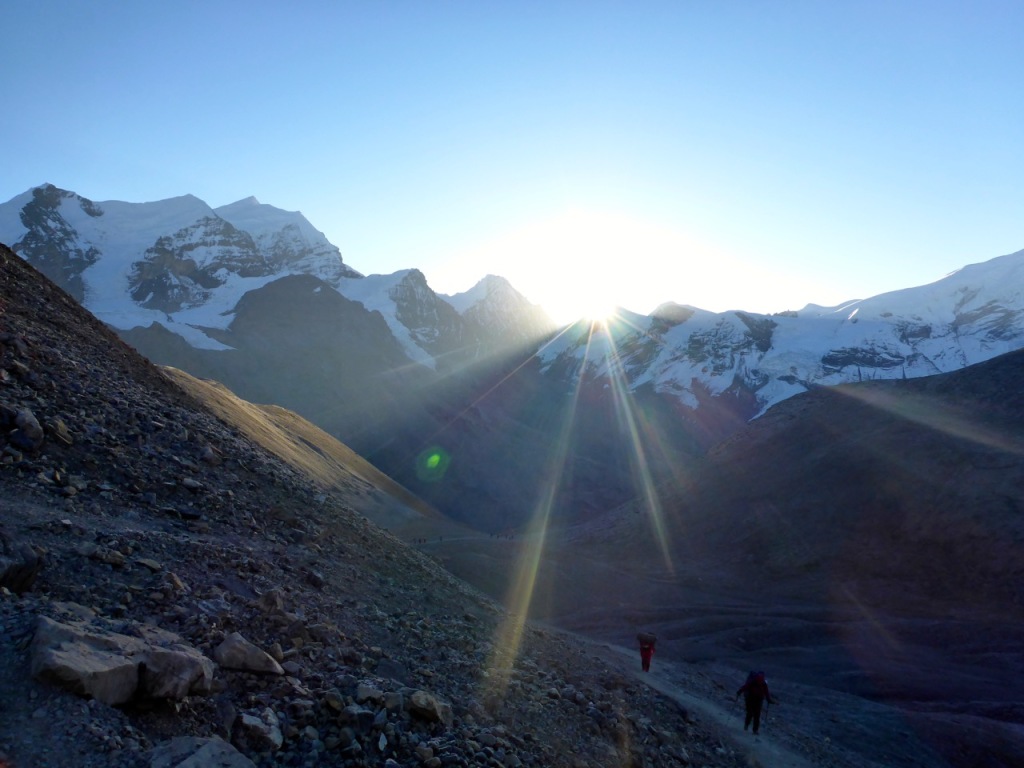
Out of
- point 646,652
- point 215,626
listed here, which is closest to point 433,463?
point 646,652

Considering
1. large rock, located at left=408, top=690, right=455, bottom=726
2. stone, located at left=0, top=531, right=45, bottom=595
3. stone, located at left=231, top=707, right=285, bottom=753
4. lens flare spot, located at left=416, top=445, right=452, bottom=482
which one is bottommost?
lens flare spot, located at left=416, top=445, right=452, bottom=482

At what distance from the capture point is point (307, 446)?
54.5 m

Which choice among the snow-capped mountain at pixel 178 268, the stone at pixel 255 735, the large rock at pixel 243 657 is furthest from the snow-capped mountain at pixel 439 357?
the stone at pixel 255 735

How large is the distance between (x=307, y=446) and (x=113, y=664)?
50029mm

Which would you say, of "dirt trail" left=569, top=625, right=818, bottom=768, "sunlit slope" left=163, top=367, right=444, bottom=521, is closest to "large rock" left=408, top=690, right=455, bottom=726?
"dirt trail" left=569, top=625, right=818, bottom=768

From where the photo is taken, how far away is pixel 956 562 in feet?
139

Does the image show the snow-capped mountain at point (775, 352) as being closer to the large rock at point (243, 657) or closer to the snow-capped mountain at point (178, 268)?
the snow-capped mountain at point (178, 268)

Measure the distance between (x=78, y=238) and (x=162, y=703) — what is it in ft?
651

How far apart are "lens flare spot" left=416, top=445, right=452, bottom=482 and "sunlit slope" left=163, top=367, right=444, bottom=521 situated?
101ft

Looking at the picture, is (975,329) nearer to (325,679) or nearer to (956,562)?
(956,562)

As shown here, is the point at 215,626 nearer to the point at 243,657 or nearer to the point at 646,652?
the point at 243,657

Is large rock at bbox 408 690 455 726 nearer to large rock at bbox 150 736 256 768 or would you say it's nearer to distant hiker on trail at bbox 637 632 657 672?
large rock at bbox 150 736 256 768

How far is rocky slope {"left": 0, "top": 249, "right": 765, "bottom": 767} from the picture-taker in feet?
19.9

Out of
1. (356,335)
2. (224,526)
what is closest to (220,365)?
(356,335)
